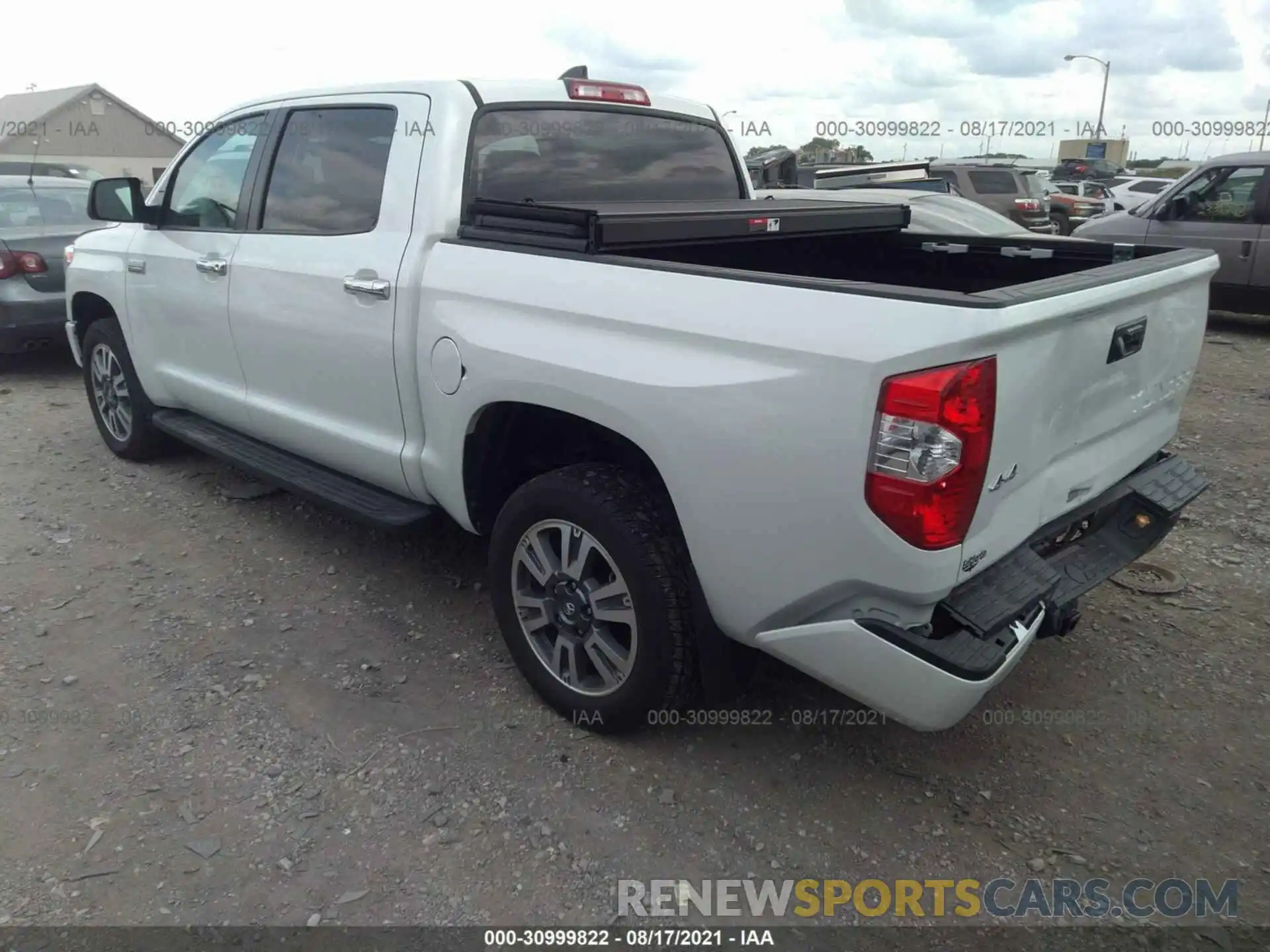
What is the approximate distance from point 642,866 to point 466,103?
253 cm

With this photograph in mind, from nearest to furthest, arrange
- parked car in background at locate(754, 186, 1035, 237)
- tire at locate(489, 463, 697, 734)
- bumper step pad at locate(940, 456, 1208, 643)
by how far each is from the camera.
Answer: bumper step pad at locate(940, 456, 1208, 643) → tire at locate(489, 463, 697, 734) → parked car in background at locate(754, 186, 1035, 237)

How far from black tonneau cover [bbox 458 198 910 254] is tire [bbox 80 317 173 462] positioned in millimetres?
2886

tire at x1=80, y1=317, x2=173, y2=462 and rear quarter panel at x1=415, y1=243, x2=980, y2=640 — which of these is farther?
tire at x1=80, y1=317, x2=173, y2=462

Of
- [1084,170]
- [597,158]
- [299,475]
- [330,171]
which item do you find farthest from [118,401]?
[1084,170]

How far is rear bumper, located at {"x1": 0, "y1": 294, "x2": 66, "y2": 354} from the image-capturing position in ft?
23.5

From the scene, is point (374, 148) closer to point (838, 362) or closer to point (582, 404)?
point (582, 404)

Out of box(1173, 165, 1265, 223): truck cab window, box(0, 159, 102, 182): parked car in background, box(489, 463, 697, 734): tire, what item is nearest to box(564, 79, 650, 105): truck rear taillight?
box(489, 463, 697, 734): tire

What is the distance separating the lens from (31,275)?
7266 millimetres

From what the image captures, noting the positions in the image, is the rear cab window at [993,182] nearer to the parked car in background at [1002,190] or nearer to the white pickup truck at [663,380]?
the parked car in background at [1002,190]

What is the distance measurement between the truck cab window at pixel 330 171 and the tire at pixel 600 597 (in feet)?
4.24

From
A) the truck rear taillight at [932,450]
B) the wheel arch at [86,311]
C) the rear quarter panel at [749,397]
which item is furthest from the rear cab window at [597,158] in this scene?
the wheel arch at [86,311]

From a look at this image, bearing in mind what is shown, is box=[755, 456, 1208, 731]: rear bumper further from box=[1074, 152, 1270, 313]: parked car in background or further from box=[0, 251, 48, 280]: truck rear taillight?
box=[1074, 152, 1270, 313]: parked car in background

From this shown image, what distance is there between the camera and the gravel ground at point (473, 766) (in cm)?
248

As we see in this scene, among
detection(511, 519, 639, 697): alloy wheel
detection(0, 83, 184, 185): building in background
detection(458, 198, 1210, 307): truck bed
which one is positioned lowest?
detection(511, 519, 639, 697): alloy wheel
